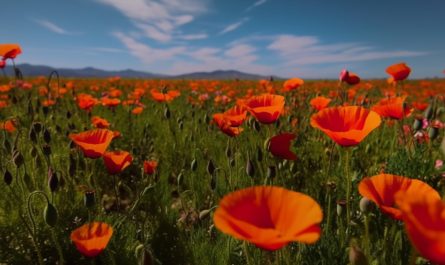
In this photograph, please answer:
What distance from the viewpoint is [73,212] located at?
7.75ft

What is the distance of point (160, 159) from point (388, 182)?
293 cm

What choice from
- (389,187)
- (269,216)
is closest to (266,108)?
(389,187)

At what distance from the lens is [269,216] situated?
1053 millimetres

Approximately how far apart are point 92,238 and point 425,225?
1.23 m

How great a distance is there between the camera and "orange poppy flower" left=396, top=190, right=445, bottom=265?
2.36ft

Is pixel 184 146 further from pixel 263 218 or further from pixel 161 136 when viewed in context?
pixel 263 218

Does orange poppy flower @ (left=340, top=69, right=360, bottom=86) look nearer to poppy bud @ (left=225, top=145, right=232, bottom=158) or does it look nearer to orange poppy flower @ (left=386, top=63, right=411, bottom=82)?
orange poppy flower @ (left=386, top=63, right=411, bottom=82)

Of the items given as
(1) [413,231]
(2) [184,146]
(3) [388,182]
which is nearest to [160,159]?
(2) [184,146]

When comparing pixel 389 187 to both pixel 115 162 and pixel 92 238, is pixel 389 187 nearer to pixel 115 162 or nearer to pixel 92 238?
pixel 92 238

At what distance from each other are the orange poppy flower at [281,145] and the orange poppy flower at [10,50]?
2.85m

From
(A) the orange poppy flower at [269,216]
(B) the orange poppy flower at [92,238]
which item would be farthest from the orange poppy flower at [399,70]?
(B) the orange poppy flower at [92,238]

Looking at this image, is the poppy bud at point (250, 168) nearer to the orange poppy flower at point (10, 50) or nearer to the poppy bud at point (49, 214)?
the poppy bud at point (49, 214)

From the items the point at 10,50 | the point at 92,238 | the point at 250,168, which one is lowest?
the point at 92,238

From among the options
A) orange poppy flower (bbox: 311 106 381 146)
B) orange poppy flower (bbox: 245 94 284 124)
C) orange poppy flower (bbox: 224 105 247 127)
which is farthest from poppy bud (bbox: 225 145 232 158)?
orange poppy flower (bbox: 311 106 381 146)
